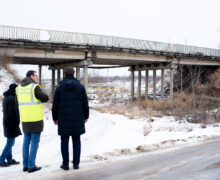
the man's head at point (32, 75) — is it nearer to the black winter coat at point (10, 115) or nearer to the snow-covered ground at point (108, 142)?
the black winter coat at point (10, 115)

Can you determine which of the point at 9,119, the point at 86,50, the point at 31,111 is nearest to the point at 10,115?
the point at 9,119

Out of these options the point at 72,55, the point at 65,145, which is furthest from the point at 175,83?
the point at 65,145

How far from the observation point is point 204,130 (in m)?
9.41

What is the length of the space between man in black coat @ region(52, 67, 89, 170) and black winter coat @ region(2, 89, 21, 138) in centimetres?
103

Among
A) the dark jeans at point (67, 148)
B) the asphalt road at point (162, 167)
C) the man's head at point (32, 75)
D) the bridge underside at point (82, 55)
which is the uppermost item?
the bridge underside at point (82, 55)

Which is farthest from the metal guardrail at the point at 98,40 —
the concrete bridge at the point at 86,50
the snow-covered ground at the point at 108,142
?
the snow-covered ground at the point at 108,142

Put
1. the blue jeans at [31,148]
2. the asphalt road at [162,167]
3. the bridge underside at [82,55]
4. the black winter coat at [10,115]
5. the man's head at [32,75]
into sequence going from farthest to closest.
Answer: the bridge underside at [82,55]
the black winter coat at [10,115]
the man's head at [32,75]
the blue jeans at [31,148]
the asphalt road at [162,167]

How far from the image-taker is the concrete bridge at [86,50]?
17.9m

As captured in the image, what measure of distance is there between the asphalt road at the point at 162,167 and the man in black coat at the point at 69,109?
0.71 metres

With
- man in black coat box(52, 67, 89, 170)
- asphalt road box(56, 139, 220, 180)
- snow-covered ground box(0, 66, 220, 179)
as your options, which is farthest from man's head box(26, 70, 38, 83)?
asphalt road box(56, 139, 220, 180)

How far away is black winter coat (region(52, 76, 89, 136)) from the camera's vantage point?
4566 millimetres

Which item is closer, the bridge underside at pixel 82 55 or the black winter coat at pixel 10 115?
the black winter coat at pixel 10 115

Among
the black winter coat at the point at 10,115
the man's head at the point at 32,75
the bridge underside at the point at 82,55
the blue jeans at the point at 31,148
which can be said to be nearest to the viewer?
the blue jeans at the point at 31,148

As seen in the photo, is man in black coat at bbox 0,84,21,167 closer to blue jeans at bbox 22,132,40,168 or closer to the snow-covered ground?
the snow-covered ground
